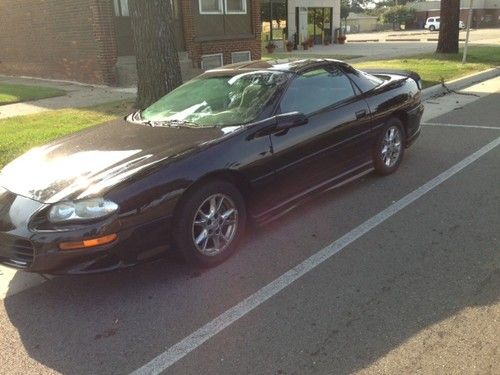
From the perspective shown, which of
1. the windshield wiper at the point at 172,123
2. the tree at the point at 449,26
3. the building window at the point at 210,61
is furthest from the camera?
the tree at the point at 449,26

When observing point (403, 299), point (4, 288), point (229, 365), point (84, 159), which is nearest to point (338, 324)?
point (403, 299)

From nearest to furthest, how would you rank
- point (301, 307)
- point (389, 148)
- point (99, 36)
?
point (301, 307) → point (389, 148) → point (99, 36)

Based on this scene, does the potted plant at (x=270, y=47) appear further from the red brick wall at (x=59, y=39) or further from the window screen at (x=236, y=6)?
the red brick wall at (x=59, y=39)

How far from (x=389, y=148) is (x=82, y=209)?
362 centimetres

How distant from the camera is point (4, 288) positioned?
3709mm

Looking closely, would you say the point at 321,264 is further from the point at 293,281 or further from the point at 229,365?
the point at 229,365

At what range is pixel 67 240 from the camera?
314 cm

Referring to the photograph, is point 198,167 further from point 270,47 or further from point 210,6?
point 270,47

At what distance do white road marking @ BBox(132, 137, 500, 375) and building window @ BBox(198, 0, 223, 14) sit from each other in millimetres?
12933

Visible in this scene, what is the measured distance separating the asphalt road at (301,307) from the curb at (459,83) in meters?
7.00

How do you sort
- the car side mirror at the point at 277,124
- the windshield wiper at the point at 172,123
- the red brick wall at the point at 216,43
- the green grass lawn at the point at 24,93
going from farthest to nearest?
the red brick wall at the point at 216,43 < the green grass lawn at the point at 24,93 < the windshield wiper at the point at 172,123 < the car side mirror at the point at 277,124

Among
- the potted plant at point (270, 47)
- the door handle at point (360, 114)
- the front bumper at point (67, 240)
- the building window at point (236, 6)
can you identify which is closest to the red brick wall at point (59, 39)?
the building window at point (236, 6)

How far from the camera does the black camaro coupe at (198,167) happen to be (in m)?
3.23

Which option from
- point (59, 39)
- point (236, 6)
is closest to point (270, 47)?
point (236, 6)
